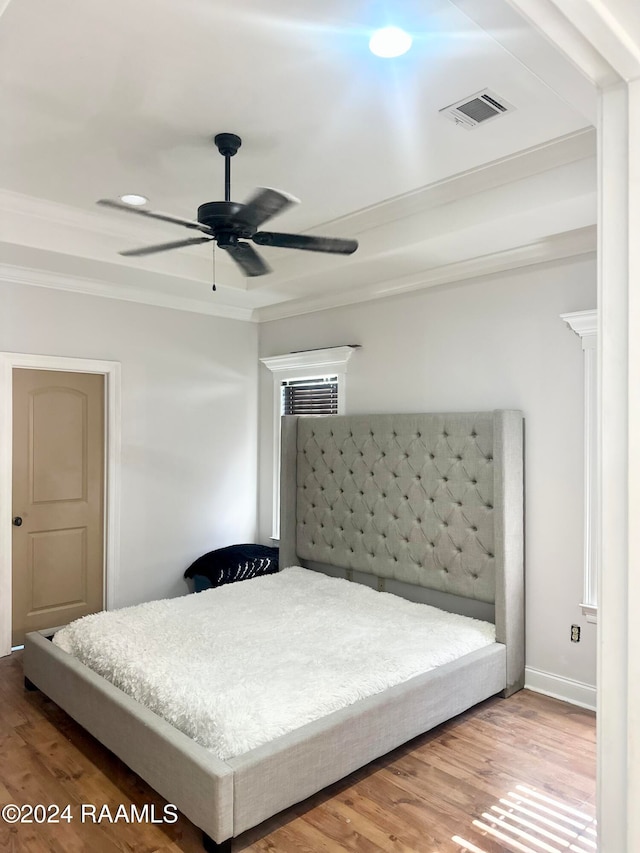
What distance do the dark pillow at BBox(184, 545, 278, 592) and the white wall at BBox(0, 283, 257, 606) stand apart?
17cm

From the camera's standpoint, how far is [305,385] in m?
4.99

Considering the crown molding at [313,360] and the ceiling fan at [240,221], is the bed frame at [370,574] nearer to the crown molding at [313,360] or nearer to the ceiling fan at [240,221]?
the crown molding at [313,360]

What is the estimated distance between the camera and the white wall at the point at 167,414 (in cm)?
414

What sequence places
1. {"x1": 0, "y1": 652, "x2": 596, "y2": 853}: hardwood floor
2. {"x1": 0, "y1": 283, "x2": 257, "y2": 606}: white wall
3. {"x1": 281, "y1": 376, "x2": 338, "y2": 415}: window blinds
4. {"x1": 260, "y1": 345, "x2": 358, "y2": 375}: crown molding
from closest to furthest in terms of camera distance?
{"x1": 0, "y1": 652, "x2": 596, "y2": 853}: hardwood floor
{"x1": 0, "y1": 283, "x2": 257, "y2": 606}: white wall
{"x1": 260, "y1": 345, "x2": 358, "y2": 375}: crown molding
{"x1": 281, "y1": 376, "x2": 338, "y2": 415}: window blinds

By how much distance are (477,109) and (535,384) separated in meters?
1.59

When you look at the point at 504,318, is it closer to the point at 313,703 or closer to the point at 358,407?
the point at 358,407

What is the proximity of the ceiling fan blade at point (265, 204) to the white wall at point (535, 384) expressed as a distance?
1.79 meters

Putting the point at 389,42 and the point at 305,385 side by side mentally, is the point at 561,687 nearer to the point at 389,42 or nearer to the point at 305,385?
the point at 305,385

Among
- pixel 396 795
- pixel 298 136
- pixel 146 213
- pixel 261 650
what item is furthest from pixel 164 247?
pixel 396 795

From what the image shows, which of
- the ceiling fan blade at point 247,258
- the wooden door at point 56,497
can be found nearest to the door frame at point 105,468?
the wooden door at point 56,497

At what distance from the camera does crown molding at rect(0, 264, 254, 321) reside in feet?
12.8

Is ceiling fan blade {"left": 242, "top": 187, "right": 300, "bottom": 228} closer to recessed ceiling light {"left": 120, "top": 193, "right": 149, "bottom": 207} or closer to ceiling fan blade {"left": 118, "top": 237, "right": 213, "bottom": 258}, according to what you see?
ceiling fan blade {"left": 118, "top": 237, "right": 213, "bottom": 258}

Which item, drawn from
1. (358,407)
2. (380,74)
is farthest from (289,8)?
(358,407)

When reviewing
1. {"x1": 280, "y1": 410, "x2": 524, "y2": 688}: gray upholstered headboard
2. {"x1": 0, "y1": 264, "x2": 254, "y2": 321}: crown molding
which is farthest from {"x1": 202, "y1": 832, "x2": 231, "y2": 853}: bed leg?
{"x1": 0, "y1": 264, "x2": 254, "y2": 321}: crown molding
